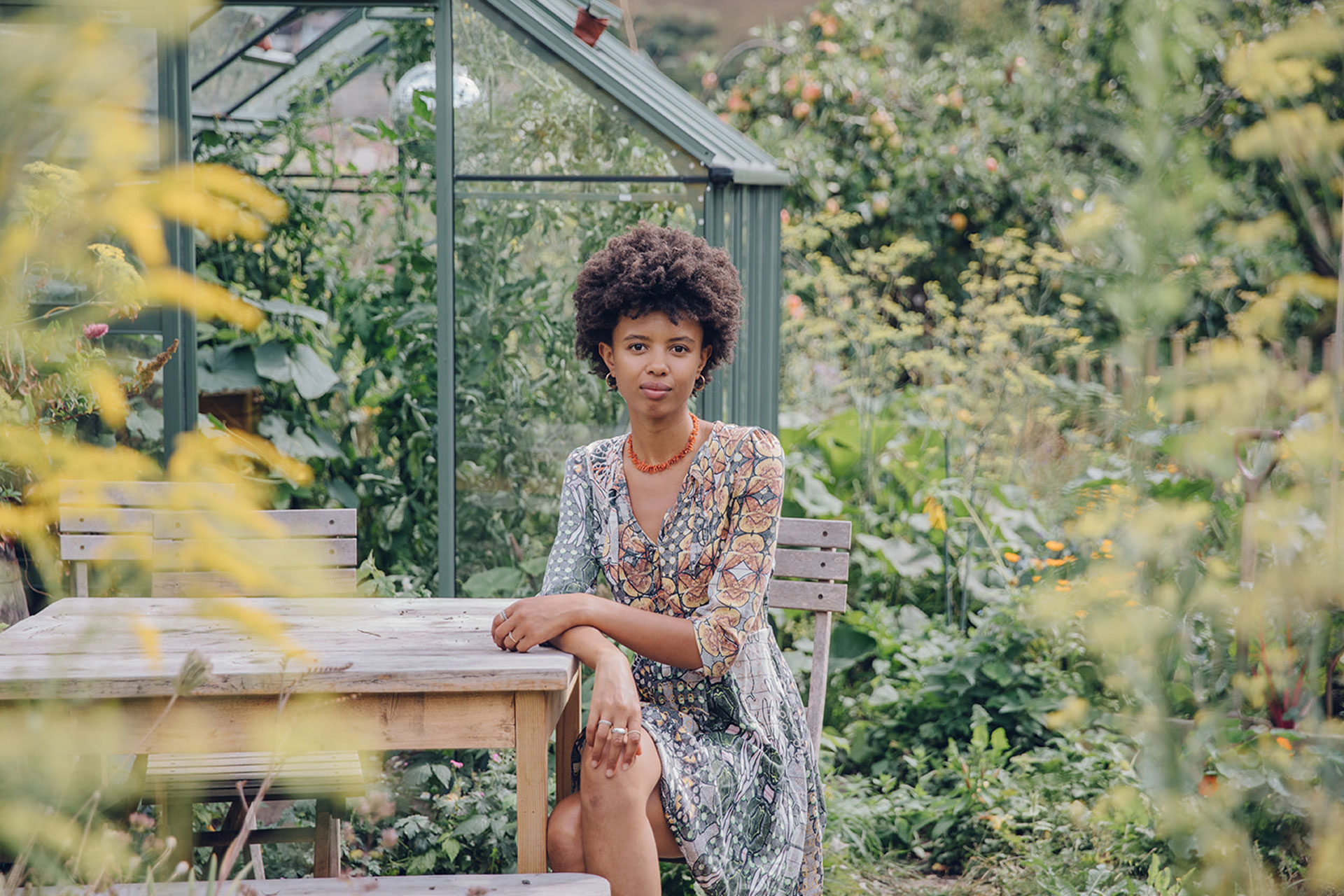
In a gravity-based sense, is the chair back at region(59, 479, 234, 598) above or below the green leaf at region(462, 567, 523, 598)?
above

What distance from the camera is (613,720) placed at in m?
1.95

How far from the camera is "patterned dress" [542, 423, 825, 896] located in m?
2.13

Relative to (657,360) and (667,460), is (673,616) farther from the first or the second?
(657,360)

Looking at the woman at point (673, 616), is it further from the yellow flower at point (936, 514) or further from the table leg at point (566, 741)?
the yellow flower at point (936, 514)

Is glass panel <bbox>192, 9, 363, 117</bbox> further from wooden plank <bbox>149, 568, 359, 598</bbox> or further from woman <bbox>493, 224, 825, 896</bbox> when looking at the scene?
woman <bbox>493, 224, 825, 896</bbox>

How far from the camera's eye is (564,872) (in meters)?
2.04

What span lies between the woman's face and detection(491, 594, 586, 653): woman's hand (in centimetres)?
43

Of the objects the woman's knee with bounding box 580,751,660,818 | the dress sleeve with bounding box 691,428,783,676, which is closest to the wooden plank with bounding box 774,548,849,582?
the dress sleeve with bounding box 691,428,783,676

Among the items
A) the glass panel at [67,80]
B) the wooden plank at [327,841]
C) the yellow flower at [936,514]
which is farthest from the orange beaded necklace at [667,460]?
the yellow flower at [936,514]

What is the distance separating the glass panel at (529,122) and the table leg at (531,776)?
7.22 ft

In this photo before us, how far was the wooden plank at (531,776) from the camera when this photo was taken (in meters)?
1.95

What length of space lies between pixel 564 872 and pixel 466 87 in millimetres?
2522

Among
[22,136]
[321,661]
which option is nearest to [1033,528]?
[321,661]

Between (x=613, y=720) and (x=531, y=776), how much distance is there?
0.17 meters
